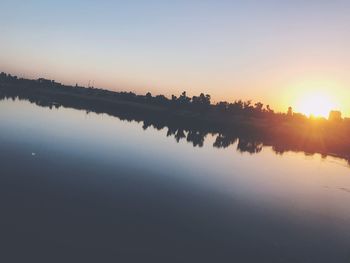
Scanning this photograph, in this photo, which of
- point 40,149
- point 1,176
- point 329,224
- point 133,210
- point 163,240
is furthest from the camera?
point 40,149

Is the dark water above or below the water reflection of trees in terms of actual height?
below

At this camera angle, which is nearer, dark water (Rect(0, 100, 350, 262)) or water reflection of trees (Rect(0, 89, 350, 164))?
dark water (Rect(0, 100, 350, 262))

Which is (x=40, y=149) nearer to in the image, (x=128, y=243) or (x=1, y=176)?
(x=1, y=176)

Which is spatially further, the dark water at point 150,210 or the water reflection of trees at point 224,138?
the water reflection of trees at point 224,138

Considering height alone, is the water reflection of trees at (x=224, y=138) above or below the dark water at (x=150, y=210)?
above

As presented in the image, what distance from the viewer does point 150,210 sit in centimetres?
2356

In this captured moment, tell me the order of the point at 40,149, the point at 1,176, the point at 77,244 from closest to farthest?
the point at 77,244, the point at 1,176, the point at 40,149

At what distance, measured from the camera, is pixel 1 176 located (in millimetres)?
25078

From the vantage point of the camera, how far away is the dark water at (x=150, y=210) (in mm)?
17047

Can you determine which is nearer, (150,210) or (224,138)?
(150,210)

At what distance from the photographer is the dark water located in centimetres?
1705

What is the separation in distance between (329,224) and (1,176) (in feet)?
80.1

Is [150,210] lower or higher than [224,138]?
lower

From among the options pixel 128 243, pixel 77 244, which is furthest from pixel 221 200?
pixel 77 244
